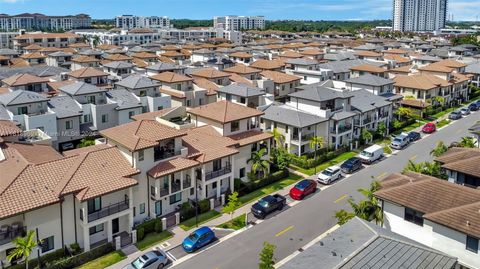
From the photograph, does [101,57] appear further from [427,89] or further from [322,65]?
[427,89]

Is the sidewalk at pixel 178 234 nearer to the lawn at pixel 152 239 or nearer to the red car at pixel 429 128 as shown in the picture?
the lawn at pixel 152 239

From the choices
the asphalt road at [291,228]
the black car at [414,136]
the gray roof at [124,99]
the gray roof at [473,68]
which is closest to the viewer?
the asphalt road at [291,228]

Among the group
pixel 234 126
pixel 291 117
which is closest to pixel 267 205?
pixel 234 126

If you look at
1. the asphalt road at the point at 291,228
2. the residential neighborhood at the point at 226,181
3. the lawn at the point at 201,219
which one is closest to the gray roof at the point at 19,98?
the residential neighborhood at the point at 226,181

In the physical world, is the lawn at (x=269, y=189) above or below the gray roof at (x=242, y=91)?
below

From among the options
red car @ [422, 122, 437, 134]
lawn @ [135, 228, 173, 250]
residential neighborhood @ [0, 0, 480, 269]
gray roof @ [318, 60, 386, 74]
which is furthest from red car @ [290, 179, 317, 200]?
gray roof @ [318, 60, 386, 74]

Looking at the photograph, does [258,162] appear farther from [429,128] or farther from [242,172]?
[429,128]
